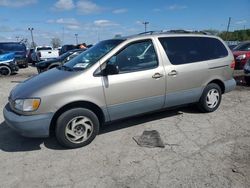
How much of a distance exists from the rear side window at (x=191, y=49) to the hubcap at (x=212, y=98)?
29.5 inches

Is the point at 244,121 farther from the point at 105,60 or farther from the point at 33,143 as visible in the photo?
the point at 33,143

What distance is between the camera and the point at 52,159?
3898 millimetres

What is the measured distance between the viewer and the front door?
430cm

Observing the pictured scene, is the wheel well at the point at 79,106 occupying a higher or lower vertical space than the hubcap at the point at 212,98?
higher

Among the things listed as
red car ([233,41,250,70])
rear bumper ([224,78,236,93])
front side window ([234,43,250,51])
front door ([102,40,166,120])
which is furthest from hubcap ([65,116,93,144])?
front side window ([234,43,250,51])

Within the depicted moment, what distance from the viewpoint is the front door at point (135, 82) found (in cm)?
430

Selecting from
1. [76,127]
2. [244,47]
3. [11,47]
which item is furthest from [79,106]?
[11,47]

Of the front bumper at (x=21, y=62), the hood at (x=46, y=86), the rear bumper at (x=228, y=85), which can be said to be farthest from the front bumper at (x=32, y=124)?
the front bumper at (x=21, y=62)

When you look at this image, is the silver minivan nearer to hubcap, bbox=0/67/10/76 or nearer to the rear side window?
the rear side window

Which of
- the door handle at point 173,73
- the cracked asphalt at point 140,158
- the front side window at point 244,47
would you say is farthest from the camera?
the front side window at point 244,47

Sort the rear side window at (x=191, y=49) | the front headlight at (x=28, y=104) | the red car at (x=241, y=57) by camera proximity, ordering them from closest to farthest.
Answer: the front headlight at (x=28, y=104) → the rear side window at (x=191, y=49) → the red car at (x=241, y=57)

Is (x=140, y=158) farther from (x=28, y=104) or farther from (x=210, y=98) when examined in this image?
(x=210, y=98)

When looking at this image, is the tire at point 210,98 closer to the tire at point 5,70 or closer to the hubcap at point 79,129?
the hubcap at point 79,129

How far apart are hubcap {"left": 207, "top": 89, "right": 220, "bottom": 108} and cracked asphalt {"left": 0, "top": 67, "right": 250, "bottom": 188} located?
476mm
